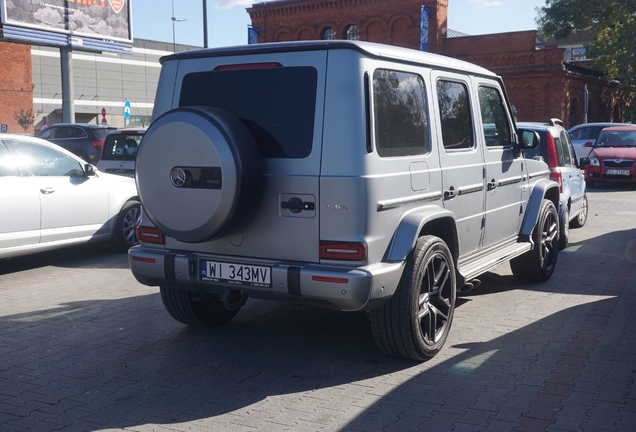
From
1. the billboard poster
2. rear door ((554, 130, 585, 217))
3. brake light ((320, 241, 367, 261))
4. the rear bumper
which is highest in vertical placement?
the billboard poster

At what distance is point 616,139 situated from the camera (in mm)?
20453

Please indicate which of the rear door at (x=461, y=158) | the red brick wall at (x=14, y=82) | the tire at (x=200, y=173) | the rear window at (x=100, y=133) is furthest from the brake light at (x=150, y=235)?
the red brick wall at (x=14, y=82)

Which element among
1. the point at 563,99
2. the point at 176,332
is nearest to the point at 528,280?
the point at 176,332

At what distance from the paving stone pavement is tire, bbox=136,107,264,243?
1.05 m

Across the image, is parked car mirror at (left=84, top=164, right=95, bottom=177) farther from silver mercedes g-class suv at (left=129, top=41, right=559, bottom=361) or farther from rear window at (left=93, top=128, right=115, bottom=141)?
rear window at (left=93, top=128, right=115, bottom=141)

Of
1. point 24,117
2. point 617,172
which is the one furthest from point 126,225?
point 24,117

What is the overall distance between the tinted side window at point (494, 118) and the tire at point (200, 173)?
8.54 feet

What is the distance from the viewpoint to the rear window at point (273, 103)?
4.67 m

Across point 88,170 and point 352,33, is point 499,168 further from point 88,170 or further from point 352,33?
point 352,33

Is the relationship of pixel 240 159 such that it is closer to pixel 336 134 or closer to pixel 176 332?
pixel 336 134

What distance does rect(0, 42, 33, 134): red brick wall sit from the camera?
5497cm

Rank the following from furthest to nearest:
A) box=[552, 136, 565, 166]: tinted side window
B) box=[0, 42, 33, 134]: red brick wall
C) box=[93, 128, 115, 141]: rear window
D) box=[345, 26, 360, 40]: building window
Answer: box=[0, 42, 33, 134]: red brick wall → box=[345, 26, 360, 40]: building window → box=[93, 128, 115, 141]: rear window → box=[552, 136, 565, 166]: tinted side window

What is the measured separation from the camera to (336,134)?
452 cm

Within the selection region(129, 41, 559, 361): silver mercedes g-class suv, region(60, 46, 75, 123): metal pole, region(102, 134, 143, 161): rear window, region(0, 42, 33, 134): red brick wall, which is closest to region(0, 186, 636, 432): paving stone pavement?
region(129, 41, 559, 361): silver mercedes g-class suv
